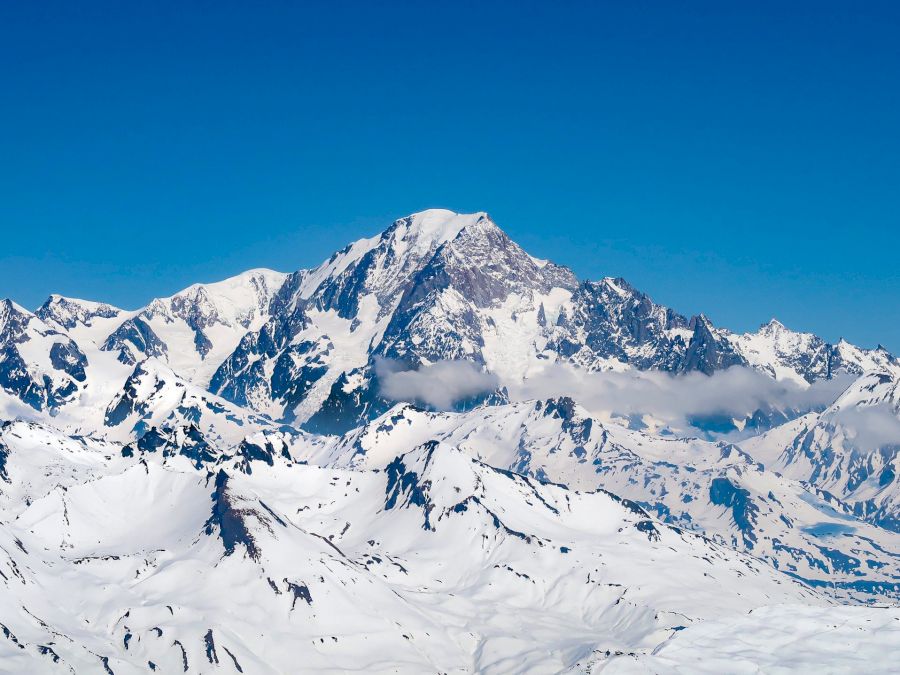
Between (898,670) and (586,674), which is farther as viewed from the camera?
(586,674)

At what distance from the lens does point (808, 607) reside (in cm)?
16125

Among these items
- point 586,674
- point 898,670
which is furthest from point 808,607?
point 586,674

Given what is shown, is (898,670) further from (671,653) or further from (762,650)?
(671,653)

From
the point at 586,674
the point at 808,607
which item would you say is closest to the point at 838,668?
the point at 808,607

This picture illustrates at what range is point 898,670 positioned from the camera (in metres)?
140

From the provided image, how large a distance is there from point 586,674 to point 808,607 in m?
31.8

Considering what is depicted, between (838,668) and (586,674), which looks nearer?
(838,668)

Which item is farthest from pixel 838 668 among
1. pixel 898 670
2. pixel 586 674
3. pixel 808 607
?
pixel 586 674

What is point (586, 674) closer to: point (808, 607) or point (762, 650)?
point (762, 650)

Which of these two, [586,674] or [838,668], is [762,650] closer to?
[838,668]

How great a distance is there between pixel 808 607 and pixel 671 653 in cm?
2383

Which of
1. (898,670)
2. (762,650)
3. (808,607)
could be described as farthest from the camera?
(808,607)

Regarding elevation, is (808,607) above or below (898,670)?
above

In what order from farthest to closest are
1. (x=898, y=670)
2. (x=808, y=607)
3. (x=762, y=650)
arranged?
(x=808, y=607) < (x=762, y=650) < (x=898, y=670)
